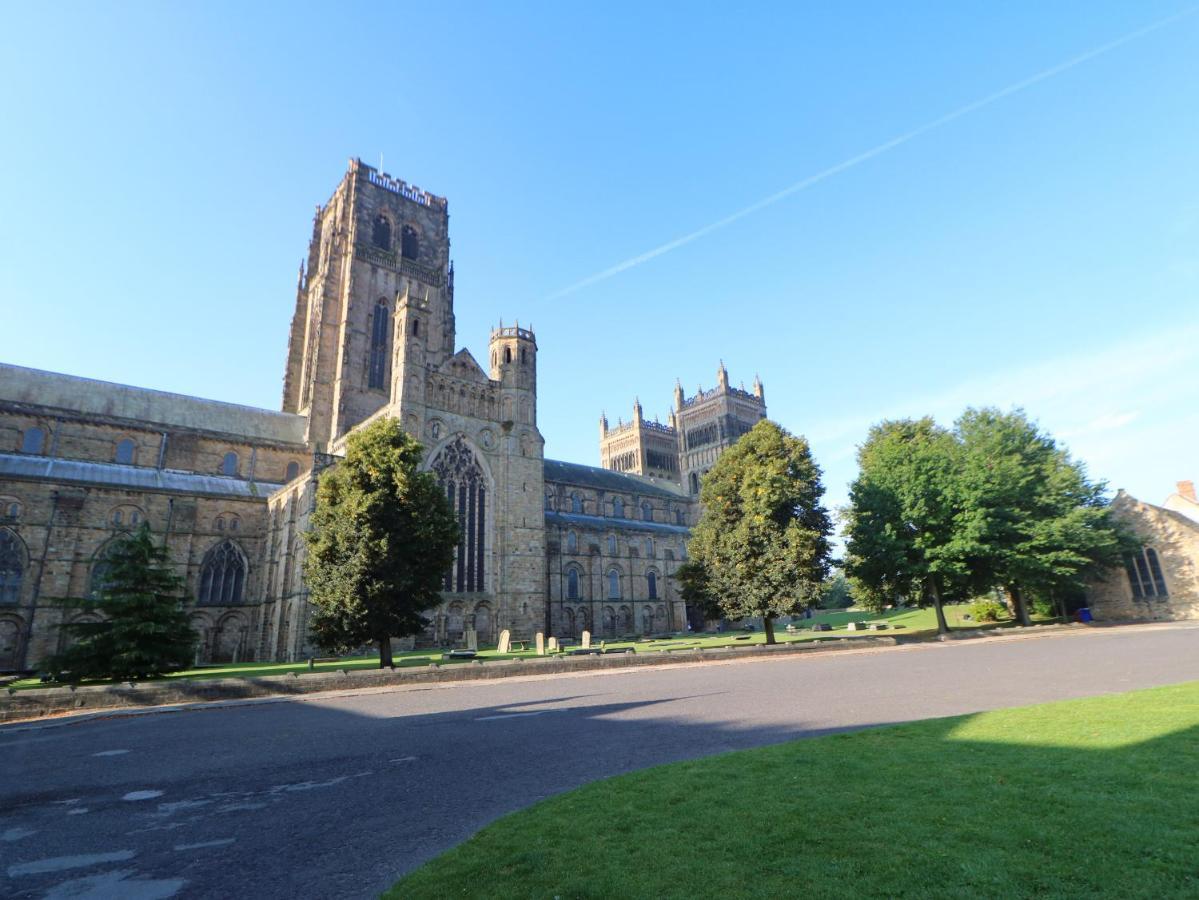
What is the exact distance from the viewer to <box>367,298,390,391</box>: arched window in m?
50.3

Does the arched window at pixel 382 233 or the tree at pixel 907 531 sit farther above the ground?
the arched window at pixel 382 233

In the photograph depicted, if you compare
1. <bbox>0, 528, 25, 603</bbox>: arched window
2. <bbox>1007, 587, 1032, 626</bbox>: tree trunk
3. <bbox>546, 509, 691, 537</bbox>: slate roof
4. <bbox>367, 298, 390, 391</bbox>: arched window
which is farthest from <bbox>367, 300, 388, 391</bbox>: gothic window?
Result: <bbox>1007, 587, 1032, 626</bbox>: tree trunk

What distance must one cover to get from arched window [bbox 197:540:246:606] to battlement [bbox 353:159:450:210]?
3586 centimetres

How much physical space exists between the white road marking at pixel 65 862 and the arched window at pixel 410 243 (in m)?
57.8

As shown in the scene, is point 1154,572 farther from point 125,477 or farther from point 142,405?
point 142,405

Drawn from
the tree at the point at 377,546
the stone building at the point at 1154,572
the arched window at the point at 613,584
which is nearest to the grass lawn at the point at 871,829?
the tree at the point at 377,546

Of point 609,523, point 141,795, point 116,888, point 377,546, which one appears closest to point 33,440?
point 377,546

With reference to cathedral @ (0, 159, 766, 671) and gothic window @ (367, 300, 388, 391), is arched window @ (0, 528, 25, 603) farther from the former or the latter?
gothic window @ (367, 300, 388, 391)

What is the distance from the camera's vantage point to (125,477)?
37281 millimetres

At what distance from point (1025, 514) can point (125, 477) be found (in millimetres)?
53689

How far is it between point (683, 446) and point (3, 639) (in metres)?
74.8

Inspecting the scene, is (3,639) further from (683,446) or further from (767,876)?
(683,446)

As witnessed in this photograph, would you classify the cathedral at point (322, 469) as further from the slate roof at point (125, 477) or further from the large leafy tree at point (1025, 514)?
the large leafy tree at point (1025, 514)

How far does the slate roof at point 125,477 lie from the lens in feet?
111
